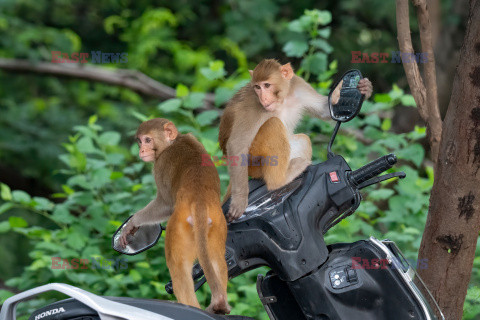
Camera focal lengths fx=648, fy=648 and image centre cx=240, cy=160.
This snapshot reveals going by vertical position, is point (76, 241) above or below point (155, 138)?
below

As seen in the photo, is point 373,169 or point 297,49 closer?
point 373,169

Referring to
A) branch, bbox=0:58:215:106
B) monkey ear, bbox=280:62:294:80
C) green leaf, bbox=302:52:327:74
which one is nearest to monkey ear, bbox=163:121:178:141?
monkey ear, bbox=280:62:294:80

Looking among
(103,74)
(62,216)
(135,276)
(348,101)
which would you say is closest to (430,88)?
(348,101)

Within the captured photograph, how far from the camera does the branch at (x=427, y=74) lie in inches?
108

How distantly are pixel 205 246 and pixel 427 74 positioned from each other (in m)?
1.39

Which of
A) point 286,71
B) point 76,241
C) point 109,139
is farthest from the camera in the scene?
point 109,139

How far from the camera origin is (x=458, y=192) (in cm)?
244

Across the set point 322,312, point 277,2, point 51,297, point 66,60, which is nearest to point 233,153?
point 322,312

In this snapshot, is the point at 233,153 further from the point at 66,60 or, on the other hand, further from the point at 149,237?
the point at 66,60

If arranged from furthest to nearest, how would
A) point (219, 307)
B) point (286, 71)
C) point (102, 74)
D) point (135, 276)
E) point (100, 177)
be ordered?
1. point (102, 74)
2. point (100, 177)
3. point (135, 276)
4. point (286, 71)
5. point (219, 307)

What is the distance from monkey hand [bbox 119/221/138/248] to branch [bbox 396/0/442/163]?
1.30 meters

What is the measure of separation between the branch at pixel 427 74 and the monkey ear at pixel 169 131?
1.09 meters

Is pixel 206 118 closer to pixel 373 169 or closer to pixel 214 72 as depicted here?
pixel 214 72

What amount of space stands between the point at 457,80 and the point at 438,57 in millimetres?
3136
